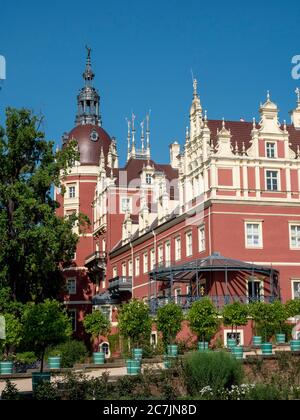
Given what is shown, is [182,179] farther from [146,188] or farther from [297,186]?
[146,188]

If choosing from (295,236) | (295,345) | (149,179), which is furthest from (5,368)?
(149,179)

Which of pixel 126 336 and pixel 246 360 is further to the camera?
pixel 126 336

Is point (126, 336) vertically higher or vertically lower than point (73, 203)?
lower

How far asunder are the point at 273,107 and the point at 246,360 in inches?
893

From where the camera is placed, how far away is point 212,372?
699 inches

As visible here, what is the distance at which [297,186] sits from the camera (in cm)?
4041

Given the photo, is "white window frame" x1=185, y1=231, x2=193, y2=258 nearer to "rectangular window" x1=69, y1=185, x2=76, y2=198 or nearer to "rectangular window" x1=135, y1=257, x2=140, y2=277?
"rectangular window" x1=135, y1=257, x2=140, y2=277

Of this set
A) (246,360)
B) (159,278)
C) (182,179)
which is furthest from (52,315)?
(182,179)

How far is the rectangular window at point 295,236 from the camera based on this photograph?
131ft

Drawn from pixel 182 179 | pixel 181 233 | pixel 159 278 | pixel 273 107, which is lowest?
pixel 159 278

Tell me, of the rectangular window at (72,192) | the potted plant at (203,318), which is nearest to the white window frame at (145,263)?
the rectangular window at (72,192)

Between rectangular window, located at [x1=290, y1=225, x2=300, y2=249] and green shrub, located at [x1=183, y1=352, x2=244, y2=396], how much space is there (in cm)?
2240

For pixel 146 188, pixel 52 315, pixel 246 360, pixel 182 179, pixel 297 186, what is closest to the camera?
pixel 246 360

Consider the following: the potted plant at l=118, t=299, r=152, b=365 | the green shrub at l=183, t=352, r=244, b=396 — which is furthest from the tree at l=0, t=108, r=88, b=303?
the green shrub at l=183, t=352, r=244, b=396
